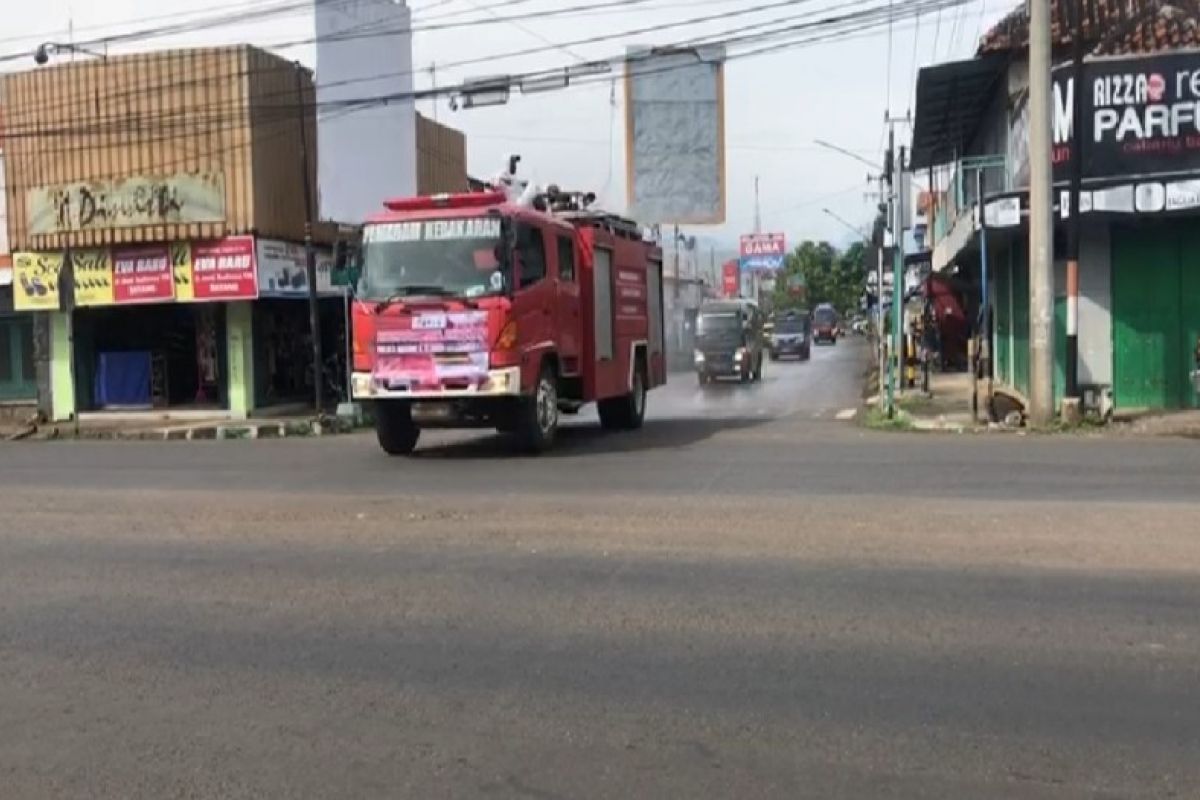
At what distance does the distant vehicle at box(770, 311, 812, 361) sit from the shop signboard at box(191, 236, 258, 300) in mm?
36100

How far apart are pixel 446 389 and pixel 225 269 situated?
11.3 meters

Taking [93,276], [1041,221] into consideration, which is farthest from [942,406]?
[93,276]

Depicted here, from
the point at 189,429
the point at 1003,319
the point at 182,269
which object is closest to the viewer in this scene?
the point at 189,429

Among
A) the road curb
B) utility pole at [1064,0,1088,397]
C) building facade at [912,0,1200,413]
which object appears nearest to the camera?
utility pole at [1064,0,1088,397]

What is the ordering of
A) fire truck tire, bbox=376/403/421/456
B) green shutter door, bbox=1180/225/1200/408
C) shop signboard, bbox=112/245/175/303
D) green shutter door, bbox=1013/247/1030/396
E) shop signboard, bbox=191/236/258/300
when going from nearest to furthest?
fire truck tire, bbox=376/403/421/456 → green shutter door, bbox=1180/225/1200/408 → green shutter door, bbox=1013/247/1030/396 → shop signboard, bbox=191/236/258/300 → shop signboard, bbox=112/245/175/303

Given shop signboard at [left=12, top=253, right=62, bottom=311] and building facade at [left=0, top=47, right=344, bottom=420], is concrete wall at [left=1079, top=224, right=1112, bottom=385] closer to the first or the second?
Result: building facade at [left=0, top=47, right=344, bottom=420]

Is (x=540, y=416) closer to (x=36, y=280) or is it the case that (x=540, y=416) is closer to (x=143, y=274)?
(x=143, y=274)

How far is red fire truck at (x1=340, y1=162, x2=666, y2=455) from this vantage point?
15.0 m

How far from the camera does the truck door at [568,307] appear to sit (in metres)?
16.4

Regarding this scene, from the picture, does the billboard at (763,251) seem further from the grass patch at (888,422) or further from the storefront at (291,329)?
the grass patch at (888,422)

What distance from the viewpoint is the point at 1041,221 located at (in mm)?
18344

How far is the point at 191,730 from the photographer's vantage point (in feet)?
17.1

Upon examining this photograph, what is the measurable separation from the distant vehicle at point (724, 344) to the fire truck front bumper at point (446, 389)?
23.4 metres

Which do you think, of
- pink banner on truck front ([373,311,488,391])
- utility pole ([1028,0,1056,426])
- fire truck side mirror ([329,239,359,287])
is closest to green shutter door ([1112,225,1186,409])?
utility pole ([1028,0,1056,426])
